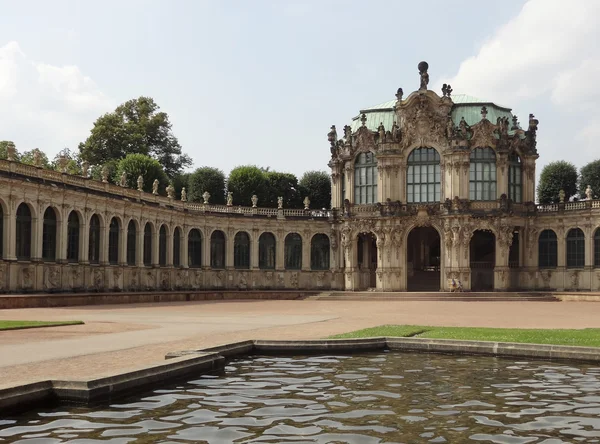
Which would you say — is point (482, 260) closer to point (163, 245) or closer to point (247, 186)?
point (247, 186)

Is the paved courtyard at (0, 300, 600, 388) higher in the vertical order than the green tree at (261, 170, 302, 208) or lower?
lower

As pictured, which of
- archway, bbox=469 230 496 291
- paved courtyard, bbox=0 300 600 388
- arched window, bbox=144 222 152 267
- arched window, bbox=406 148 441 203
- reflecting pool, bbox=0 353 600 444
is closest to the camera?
reflecting pool, bbox=0 353 600 444

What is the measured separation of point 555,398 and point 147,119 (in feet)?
302

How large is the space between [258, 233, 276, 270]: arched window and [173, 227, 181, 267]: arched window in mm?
8968

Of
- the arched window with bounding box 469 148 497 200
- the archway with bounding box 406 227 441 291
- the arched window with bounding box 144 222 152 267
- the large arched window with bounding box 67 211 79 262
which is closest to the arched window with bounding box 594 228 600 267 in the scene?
the arched window with bounding box 469 148 497 200

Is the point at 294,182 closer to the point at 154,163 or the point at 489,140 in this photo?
the point at 154,163

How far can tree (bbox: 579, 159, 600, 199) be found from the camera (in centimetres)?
8325

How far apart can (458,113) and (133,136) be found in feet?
140

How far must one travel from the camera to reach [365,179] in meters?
76.2

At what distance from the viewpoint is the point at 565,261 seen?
7006cm

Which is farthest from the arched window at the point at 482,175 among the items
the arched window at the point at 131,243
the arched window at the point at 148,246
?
the arched window at the point at 131,243

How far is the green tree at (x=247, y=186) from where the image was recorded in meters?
89.2

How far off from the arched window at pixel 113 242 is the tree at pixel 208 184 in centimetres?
3012

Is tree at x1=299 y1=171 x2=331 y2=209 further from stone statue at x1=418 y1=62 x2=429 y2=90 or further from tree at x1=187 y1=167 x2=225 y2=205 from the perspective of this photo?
stone statue at x1=418 y1=62 x2=429 y2=90
